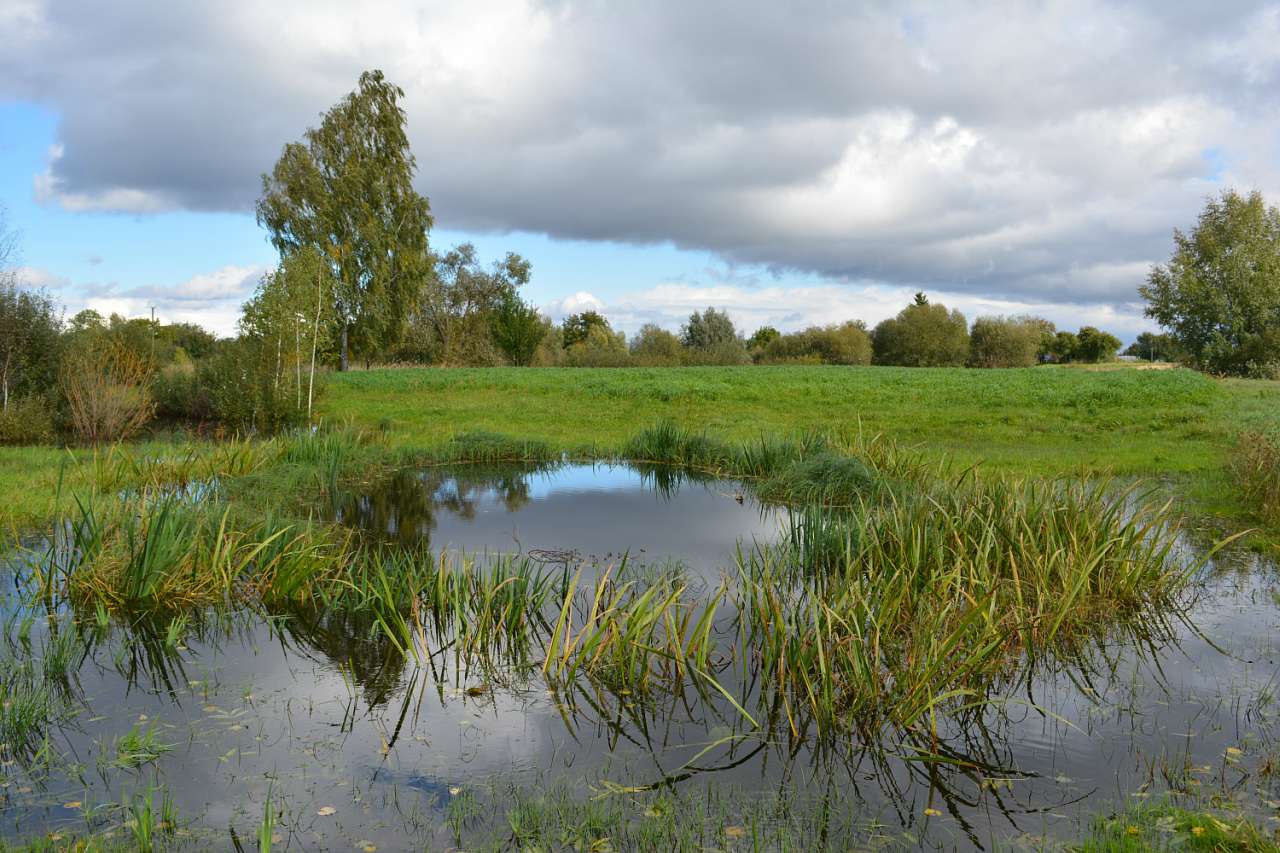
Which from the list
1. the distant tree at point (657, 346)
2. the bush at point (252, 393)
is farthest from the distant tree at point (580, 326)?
the bush at point (252, 393)

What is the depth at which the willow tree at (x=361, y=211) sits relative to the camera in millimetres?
39281

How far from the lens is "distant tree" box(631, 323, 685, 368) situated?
52.6 metres

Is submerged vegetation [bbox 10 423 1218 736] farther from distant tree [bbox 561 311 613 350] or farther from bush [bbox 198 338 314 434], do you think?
distant tree [bbox 561 311 613 350]

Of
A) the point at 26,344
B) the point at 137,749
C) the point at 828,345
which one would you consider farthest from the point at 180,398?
the point at 828,345

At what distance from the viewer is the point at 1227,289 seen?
2060 inches

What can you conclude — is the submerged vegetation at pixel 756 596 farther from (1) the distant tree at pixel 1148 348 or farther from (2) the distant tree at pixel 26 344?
(1) the distant tree at pixel 1148 348

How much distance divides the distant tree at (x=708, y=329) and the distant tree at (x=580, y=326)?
14.6 m

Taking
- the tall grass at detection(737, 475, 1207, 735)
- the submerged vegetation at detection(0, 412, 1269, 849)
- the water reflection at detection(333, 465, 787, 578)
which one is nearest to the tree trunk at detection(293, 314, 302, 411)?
the water reflection at detection(333, 465, 787, 578)

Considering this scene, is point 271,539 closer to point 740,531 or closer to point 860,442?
point 740,531

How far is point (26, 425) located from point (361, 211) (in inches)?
917

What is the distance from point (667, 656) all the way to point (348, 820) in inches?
91.0

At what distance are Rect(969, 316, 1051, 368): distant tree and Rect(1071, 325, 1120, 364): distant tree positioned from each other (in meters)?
15.5

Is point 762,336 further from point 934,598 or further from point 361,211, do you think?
point 934,598

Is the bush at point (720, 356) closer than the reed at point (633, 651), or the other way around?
the reed at point (633, 651)
